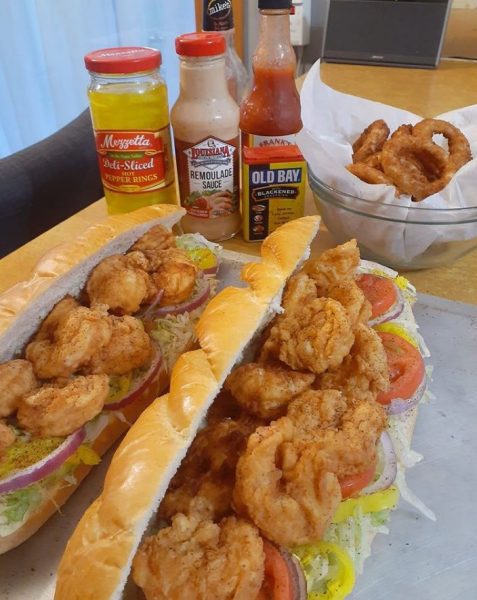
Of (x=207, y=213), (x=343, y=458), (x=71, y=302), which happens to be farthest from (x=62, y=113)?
(x=343, y=458)

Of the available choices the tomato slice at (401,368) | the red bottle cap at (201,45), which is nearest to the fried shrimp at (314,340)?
the tomato slice at (401,368)

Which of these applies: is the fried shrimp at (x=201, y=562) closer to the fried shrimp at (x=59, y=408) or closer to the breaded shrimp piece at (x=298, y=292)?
the fried shrimp at (x=59, y=408)

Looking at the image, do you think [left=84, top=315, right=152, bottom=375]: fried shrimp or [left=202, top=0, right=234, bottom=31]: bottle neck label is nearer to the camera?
[left=84, top=315, right=152, bottom=375]: fried shrimp

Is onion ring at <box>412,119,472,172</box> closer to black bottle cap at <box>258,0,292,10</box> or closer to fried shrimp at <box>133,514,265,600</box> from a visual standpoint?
black bottle cap at <box>258,0,292,10</box>

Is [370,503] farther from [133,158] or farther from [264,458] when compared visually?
[133,158]

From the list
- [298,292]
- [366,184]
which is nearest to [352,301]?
[298,292]

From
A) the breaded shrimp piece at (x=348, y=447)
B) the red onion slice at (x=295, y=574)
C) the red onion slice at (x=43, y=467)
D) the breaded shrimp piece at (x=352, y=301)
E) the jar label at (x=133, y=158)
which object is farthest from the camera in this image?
the jar label at (x=133, y=158)

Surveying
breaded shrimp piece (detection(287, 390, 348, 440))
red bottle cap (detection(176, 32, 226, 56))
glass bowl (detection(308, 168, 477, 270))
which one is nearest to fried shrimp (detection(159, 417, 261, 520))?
breaded shrimp piece (detection(287, 390, 348, 440))
